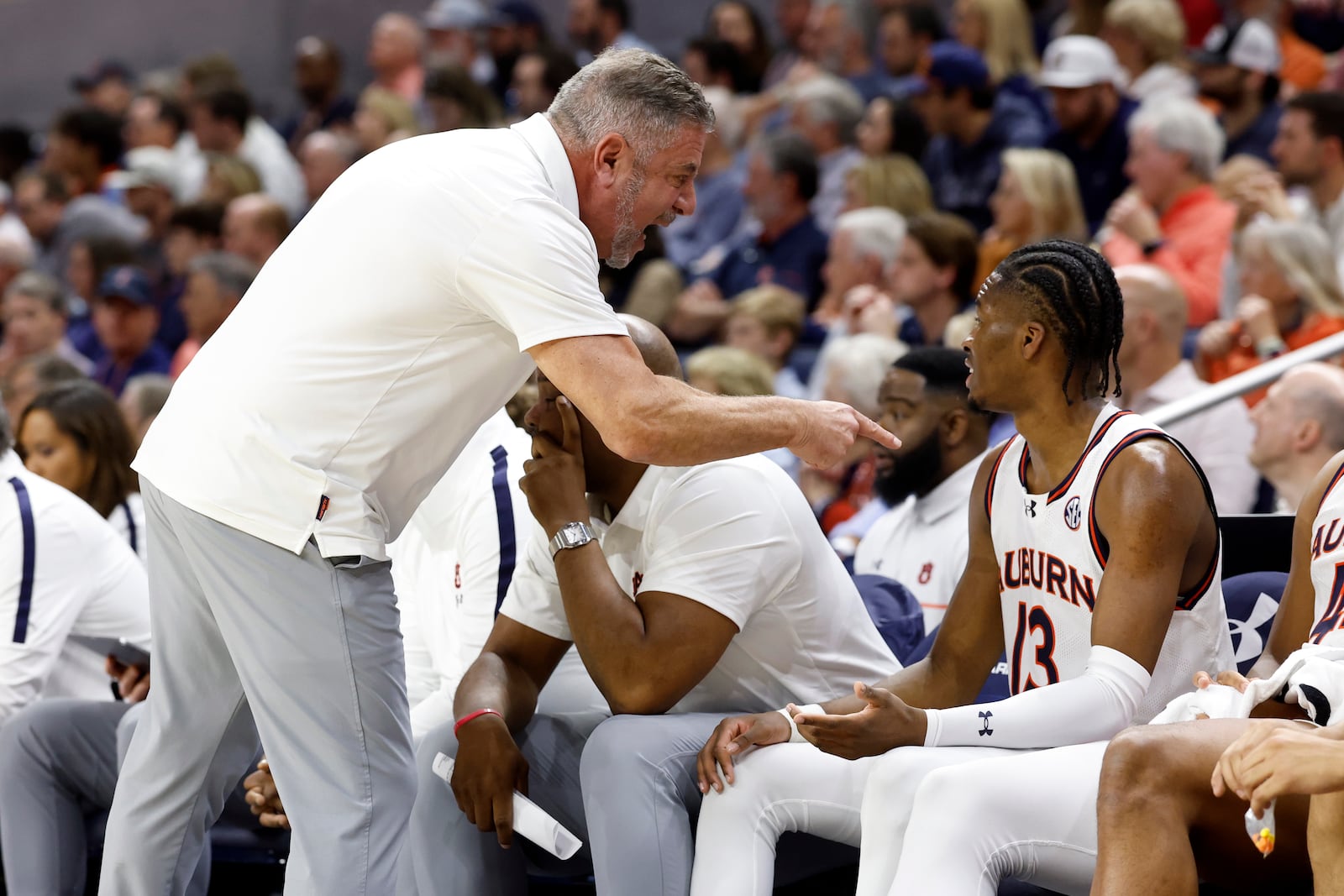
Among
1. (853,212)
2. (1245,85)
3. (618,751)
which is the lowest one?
(853,212)

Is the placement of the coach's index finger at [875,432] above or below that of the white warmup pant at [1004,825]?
above

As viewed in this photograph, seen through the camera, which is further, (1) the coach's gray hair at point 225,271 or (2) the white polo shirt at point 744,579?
(1) the coach's gray hair at point 225,271

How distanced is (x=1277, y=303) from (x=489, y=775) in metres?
3.64

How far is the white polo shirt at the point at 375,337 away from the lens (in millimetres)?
2664

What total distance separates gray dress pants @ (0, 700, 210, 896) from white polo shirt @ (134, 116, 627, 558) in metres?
1.26

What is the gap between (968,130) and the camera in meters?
7.70

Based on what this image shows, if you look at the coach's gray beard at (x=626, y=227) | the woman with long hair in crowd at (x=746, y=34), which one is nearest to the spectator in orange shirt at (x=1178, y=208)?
the woman with long hair in crowd at (x=746, y=34)

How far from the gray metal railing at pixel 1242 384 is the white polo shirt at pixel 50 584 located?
9.11 feet

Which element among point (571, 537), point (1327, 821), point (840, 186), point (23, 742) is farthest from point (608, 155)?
point (840, 186)

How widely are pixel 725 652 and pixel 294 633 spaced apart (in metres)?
0.92

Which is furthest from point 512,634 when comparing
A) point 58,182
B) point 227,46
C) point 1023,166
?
point 227,46

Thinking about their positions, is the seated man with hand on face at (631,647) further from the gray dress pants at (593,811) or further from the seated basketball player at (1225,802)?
the seated basketball player at (1225,802)

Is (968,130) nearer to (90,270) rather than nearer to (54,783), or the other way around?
(90,270)

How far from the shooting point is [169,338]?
854 centimetres
